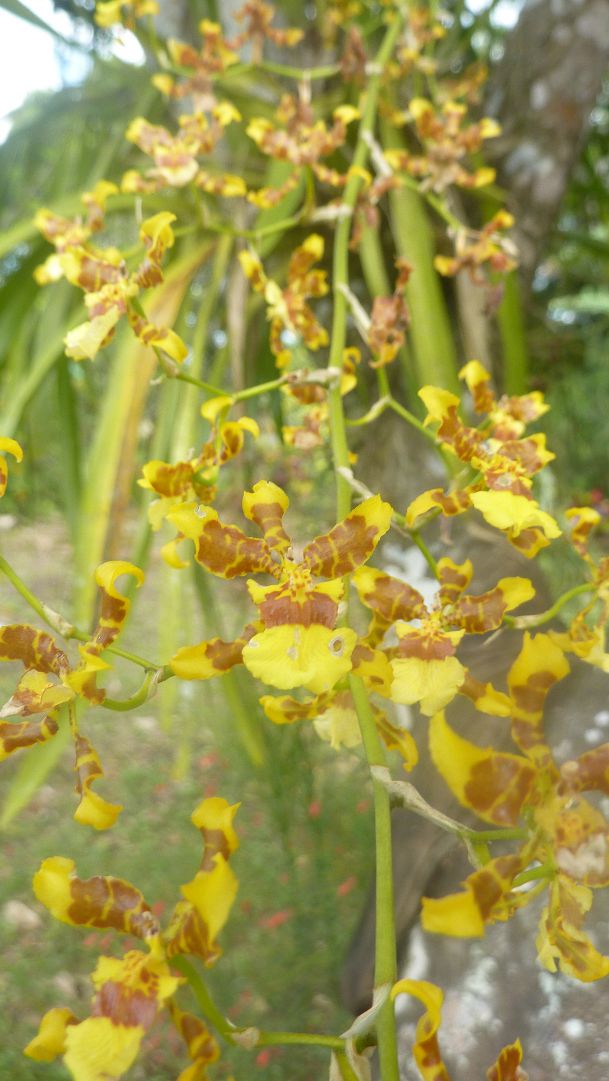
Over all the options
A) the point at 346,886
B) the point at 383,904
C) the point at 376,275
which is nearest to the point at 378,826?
the point at 383,904

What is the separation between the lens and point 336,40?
3.29ft

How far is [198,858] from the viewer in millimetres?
982

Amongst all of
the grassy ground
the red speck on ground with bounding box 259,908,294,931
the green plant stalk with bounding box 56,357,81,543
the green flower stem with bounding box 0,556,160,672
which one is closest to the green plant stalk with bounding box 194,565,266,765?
the grassy ground

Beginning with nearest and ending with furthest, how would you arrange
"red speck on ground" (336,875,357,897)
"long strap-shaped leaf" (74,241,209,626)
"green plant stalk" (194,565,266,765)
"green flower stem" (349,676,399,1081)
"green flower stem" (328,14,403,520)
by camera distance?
"green flower stem" (349,676,399,1081) → "green flower stem" (328,14,403,520) → "long strap-shaped leaf" (74,241,209,626) → "green plant stalk" (194,565,266,765) → "red speck on ground" (336,875,357,897)

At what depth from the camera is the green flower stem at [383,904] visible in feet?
0.86

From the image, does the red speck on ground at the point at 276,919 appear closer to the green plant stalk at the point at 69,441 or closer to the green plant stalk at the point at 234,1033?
the green plant stalk at the point at 69,441

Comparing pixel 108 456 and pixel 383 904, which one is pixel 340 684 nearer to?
pixel 383 904

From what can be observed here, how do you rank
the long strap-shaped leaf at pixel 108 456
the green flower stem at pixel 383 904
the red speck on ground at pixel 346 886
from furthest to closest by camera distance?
1. the red speck on ground at pixel 346 886
2. the long strap-shaped leaf at pixel 108 456
3. the green flower stem at pixel 383 904

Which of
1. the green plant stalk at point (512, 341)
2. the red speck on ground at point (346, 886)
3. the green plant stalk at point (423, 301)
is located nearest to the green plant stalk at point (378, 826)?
the green plant stalk at point (423, 301)

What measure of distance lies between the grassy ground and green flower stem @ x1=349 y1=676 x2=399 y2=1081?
1.37 feet

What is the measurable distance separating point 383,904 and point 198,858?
2.47 ft

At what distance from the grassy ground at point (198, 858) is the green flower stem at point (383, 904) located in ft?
1.37

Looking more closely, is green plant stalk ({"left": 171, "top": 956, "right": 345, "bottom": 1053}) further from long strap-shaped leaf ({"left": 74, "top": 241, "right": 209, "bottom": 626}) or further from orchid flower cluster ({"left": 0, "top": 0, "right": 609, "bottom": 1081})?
long strap-shaped leaf ({"left": 74, "top": 241, "right": 209, "bottom": 626})

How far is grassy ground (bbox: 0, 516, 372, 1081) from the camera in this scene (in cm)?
83
